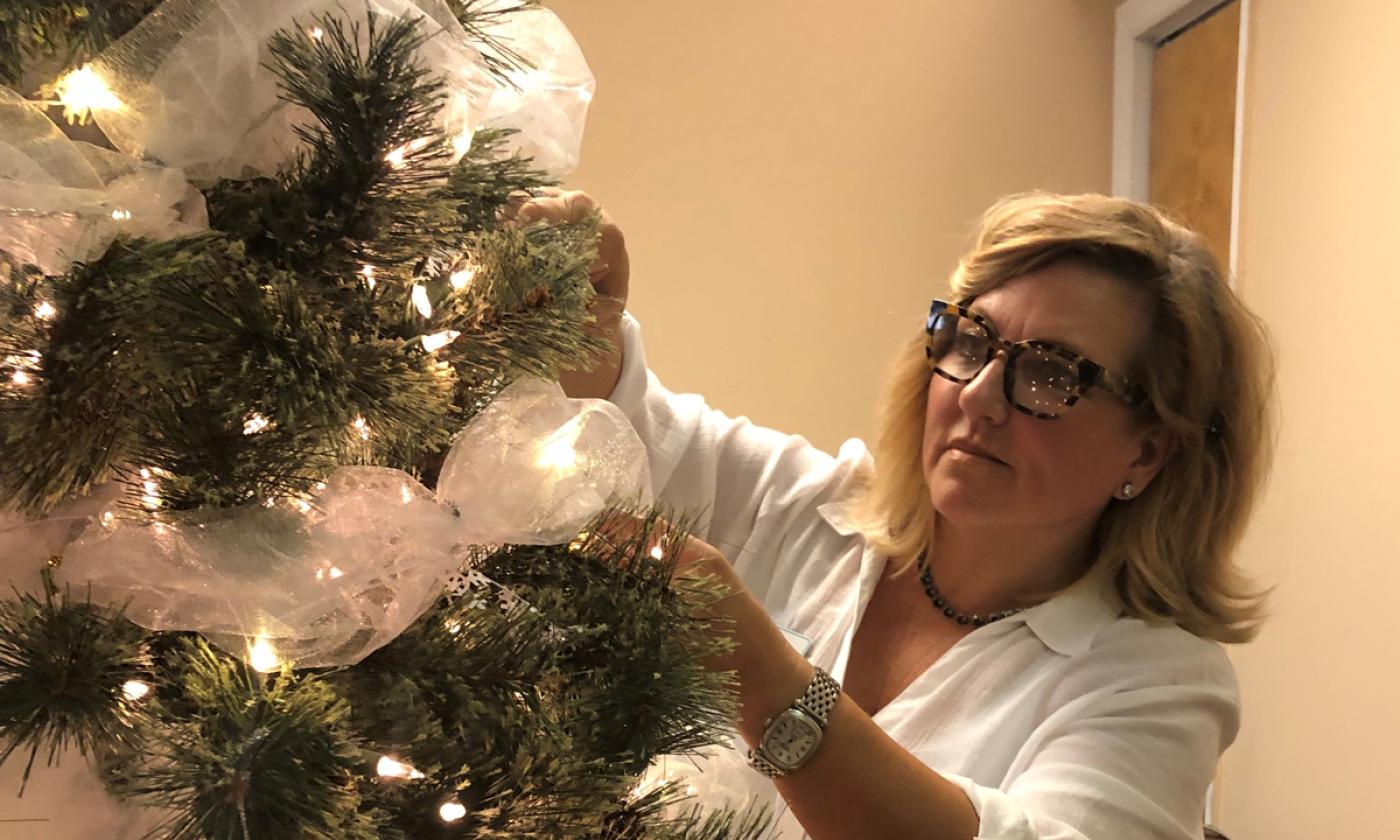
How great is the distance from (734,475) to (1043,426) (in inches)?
14.2

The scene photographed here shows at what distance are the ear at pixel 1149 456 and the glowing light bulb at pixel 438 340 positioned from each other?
0.90m

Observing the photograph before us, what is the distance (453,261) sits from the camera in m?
0.45

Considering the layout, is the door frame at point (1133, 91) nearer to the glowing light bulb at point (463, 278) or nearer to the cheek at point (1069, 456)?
the cheek at point (1069, 456)

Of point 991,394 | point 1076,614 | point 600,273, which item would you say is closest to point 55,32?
point 600,273

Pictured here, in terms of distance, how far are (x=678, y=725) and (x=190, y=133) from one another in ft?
1.02

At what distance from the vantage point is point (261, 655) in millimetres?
365

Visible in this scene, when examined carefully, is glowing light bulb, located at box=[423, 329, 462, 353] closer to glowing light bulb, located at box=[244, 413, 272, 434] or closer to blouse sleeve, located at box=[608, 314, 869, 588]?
glowing light bulb, located at box=[244, 413, 272, 434]

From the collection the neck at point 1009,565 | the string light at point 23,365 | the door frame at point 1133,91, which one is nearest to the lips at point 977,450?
the neck at point 1009,565

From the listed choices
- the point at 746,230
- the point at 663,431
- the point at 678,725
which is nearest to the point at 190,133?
the point at 678,725

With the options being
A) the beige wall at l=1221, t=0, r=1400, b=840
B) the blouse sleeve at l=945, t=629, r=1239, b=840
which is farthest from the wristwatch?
the beige wall at l=1221, t=0, r=1400, b=840

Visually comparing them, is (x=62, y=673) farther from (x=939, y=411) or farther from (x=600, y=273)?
(x=939, y=411)

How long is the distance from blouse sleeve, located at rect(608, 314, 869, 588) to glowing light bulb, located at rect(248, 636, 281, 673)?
0.76m

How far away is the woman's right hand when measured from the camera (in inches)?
23.9

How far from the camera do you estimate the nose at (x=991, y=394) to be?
3.45 ft
